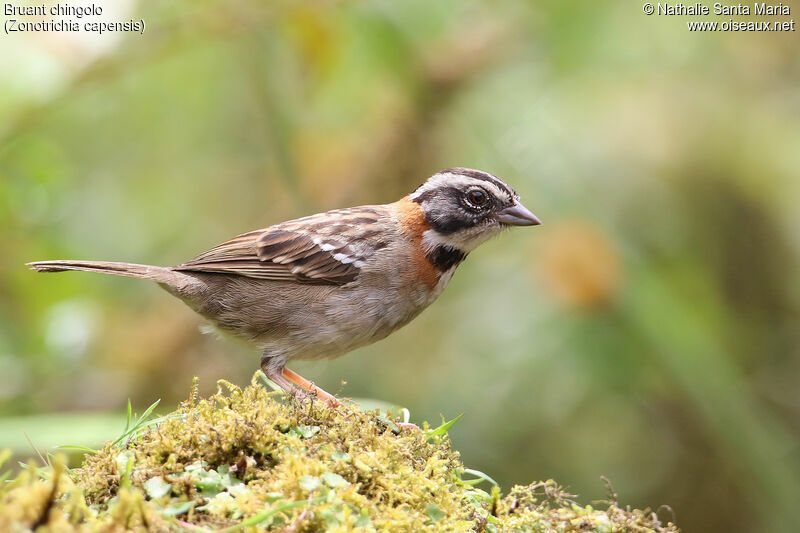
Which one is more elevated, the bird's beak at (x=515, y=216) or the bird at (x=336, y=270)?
the bird's beak at (x=515, y=216)

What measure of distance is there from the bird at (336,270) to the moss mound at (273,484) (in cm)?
160

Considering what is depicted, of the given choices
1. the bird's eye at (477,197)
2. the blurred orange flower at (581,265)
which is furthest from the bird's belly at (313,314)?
the blurred orange flower at (581,265)

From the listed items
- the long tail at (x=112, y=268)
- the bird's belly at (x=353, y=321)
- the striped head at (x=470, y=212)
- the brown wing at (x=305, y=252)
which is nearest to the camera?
the long tail at (x=112, y=268)

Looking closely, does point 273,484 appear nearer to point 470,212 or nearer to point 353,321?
point 353,321

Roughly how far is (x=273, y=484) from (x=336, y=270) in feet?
8.84

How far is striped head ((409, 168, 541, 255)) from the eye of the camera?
5574 mm

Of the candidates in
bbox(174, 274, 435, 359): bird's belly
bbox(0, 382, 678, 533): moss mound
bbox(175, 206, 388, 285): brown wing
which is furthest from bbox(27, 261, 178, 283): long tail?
bbox(0, 382, 678, 533): moss mound

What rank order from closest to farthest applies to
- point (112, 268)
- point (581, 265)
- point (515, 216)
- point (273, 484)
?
1. point (273, 484)
2. point (112, 268)
3. point (515, 216)
4. point (581, 265)

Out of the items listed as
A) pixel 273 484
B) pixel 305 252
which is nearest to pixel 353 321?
pixel 305 252

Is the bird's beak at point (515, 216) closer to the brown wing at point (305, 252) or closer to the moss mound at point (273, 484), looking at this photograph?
the brown wing at point (305, 252)

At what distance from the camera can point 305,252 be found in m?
5.59

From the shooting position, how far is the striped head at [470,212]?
219 inches

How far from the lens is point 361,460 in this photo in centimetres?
308

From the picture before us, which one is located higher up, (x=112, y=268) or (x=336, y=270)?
(x=112, y=268)
